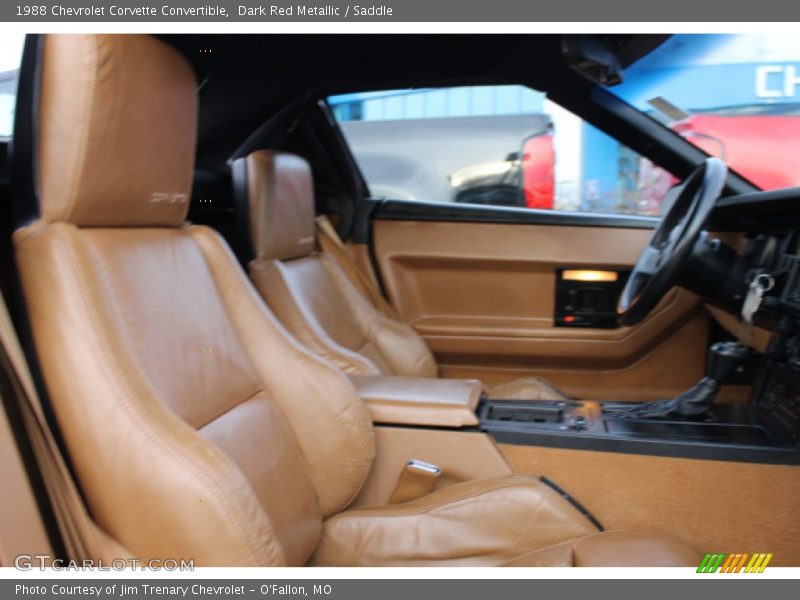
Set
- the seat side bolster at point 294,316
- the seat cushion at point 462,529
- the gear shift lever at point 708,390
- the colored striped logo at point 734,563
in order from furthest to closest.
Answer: the seat side bolster at point 294,316
the gear shift lever at point 708,390
the seat cushion at point 462,529
the colored striped logo at point 734,563

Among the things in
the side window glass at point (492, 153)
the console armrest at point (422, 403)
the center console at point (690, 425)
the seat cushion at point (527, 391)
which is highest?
the side window glass at point (492, 153)

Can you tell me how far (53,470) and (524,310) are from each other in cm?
176

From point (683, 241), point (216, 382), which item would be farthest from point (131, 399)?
point (683, 241)

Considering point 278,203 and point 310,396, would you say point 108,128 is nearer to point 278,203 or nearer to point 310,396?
point 310,396

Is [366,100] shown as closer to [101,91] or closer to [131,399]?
[101,91]

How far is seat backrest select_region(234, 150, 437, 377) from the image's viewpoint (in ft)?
5.78

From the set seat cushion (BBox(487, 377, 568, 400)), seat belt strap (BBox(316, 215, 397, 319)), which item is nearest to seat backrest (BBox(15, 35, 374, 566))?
seat cushion (BBox(487, 377, 568, 400))

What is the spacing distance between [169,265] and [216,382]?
0.74 feet

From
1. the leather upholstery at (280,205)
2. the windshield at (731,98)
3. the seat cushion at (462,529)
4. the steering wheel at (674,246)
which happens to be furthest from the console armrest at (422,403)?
the windshield at (731,98)

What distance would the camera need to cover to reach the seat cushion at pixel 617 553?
108cm

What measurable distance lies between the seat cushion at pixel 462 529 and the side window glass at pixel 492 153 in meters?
1.38

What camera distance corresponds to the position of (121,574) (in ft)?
2.94

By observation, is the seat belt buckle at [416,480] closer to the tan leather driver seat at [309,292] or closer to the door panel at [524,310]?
the tan leather driver seat at [309,292]
